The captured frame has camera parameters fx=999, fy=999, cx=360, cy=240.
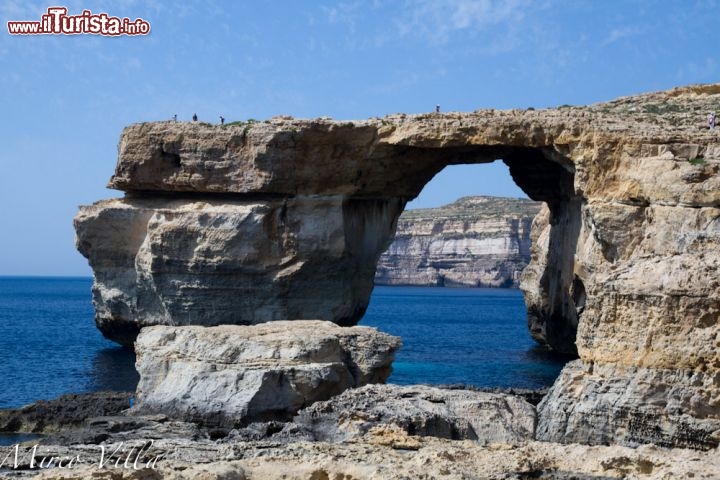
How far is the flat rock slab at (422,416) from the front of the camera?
51.2ft

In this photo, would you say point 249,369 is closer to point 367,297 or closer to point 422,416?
point 422,416

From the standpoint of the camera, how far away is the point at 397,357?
36.8 meters

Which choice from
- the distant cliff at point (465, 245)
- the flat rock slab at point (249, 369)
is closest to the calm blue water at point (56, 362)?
the flat rock slab at point (249, 369)

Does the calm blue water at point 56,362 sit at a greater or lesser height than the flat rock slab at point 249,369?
lesser

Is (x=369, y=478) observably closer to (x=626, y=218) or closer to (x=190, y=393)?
(x=190, y=393)

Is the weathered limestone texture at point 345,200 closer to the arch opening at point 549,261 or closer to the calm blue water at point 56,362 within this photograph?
the arch opening at point 549,261

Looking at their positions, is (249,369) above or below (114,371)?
above

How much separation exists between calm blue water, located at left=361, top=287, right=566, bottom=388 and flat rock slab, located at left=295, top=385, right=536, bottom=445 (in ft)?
38.3

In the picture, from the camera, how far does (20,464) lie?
13523 millimetres

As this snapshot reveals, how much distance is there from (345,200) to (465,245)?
234 ft

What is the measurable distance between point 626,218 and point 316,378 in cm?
1206

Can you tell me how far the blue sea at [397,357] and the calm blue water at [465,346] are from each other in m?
0.03

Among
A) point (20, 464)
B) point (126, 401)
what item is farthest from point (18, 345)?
point (20, 464)

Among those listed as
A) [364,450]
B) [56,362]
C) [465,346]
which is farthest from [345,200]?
[364,450]
